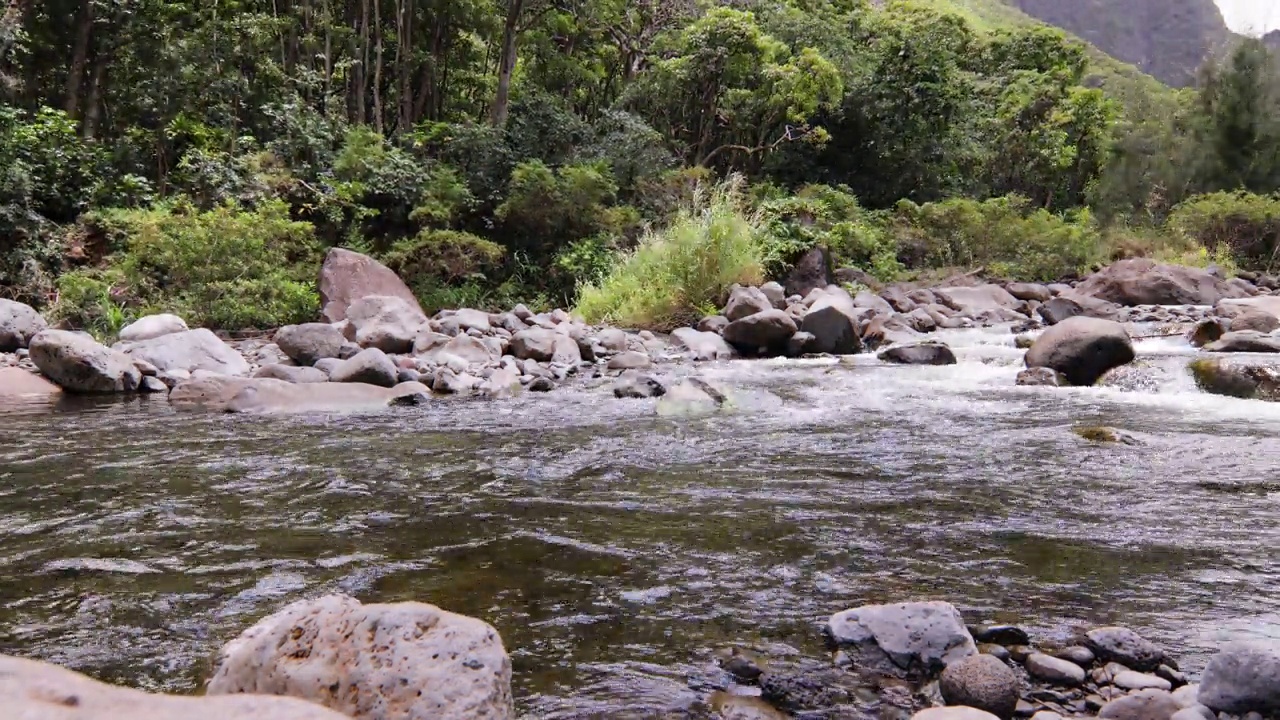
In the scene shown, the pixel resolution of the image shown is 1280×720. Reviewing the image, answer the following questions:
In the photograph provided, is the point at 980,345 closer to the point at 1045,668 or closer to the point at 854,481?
the point at 854,481

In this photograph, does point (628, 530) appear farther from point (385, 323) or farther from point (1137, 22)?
point (1137, 22)

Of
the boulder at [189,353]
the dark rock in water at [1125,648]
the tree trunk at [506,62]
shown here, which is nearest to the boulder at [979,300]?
the tree trunk at [506,62]

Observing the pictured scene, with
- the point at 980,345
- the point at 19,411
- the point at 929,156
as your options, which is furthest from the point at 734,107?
the point at 19,411

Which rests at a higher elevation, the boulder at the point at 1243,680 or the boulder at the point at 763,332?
the boulder at the point at 763,332

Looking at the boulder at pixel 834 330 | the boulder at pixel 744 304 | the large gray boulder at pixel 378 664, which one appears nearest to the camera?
the large gray boulder at pixel 378 664

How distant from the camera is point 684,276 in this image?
36.8ft

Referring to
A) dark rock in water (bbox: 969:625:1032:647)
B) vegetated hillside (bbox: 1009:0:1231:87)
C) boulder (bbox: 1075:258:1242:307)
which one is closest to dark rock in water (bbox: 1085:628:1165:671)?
dark rock in water (bbox: 969:625:1032:647)

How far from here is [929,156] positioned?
19.2 metres

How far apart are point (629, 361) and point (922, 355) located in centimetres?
287

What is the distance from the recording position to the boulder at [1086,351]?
708 centimetres

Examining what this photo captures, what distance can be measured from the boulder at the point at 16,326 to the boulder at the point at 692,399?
664 centimetres

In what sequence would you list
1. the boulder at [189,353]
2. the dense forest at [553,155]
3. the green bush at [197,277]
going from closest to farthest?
the boulder at [189,353] < the green bush at [197,277] < the dense forest at [553,155]

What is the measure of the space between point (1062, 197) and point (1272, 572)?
78.8ft

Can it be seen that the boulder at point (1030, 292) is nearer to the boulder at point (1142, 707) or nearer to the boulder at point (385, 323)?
the boulder at point (385, 323)
